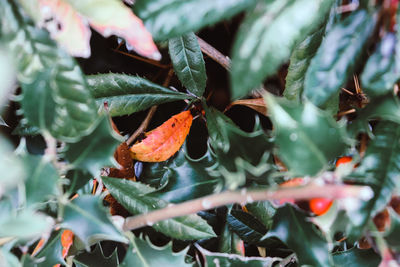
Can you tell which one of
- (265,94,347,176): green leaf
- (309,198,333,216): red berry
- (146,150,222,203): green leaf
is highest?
(265,94,347,176): green leaf

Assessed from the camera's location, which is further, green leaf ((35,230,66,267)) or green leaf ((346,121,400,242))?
green leaf ((35,230,66,267))

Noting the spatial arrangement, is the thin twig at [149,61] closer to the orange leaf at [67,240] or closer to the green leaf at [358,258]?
the orange leaf at [67,240]

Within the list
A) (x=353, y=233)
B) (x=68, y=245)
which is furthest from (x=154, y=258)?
(x=353, y=233)

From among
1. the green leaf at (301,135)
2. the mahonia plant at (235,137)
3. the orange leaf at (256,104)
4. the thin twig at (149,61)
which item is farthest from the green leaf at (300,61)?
the thin twig at (149,61)

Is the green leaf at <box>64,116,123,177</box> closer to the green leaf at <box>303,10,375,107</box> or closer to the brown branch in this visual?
the brown branch

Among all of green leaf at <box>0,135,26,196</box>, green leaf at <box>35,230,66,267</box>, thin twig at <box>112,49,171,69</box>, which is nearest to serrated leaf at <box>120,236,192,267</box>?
green leaf at <box>35,230,66,267</box>

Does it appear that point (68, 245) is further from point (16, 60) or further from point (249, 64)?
point (249, 64)

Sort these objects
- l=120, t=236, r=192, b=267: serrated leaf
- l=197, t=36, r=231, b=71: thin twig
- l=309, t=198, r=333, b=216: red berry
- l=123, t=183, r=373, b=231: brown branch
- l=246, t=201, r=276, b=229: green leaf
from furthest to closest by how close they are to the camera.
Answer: l=197, t=36, r=231, b=71: thin twig
l=246, t=201, r=276, b=229: green leaf
l=120, t=236, r=192, b=267: serrated leaf
l=309, t=198, r=333, b=216: red berry
l=123, t=183, r=373, b=231: brown branch
